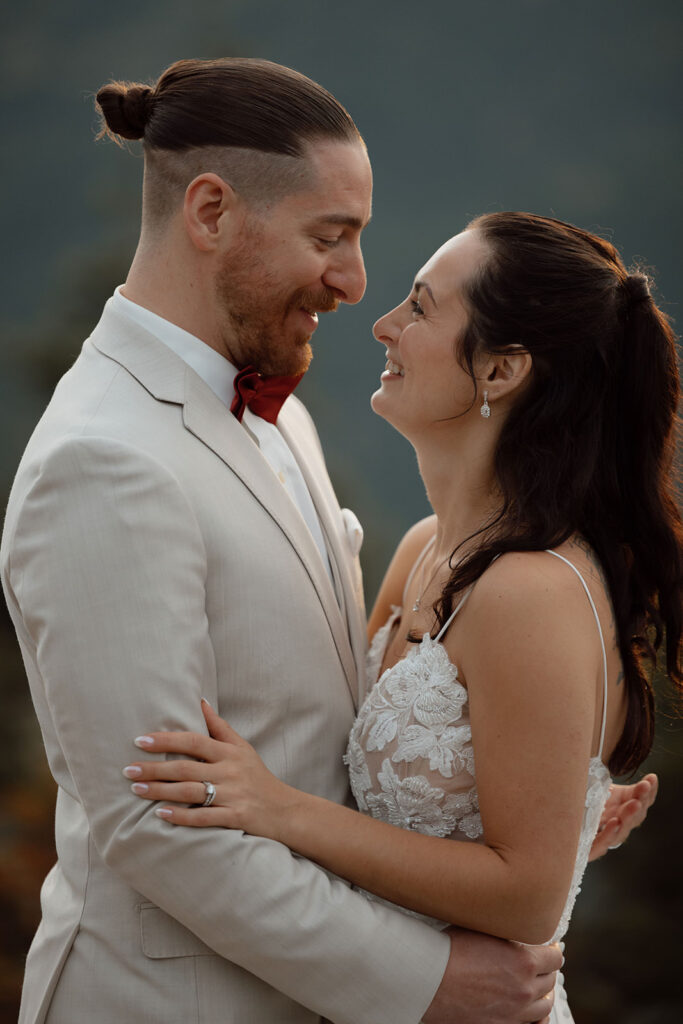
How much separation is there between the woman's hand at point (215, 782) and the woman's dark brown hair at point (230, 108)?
3.35 ft

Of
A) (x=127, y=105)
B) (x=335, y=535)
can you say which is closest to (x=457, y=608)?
(x=335, y=535)

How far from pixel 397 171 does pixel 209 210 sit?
2.71m

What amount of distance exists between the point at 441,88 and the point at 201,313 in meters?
2.89

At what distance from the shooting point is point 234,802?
153 cm

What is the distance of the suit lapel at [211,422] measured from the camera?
1706mm

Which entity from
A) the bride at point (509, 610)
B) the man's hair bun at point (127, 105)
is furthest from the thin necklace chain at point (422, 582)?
the man's hair bun at point (127, 105)

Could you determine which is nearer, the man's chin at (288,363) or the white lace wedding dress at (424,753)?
the white lace wedding dress at (424,753)

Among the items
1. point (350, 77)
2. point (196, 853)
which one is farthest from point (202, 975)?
point (350, 77)

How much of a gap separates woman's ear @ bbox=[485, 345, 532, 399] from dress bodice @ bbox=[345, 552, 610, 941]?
36 cm

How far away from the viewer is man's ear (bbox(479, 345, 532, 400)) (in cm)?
181

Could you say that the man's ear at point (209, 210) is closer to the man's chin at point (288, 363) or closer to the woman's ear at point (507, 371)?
the man's chin at point (288, 363)

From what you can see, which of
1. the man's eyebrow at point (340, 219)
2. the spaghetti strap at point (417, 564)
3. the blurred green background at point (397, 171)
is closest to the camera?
the man's eyebrow at point (340, 219)

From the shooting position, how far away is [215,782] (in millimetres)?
1519

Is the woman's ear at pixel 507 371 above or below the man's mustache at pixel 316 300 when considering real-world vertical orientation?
below
